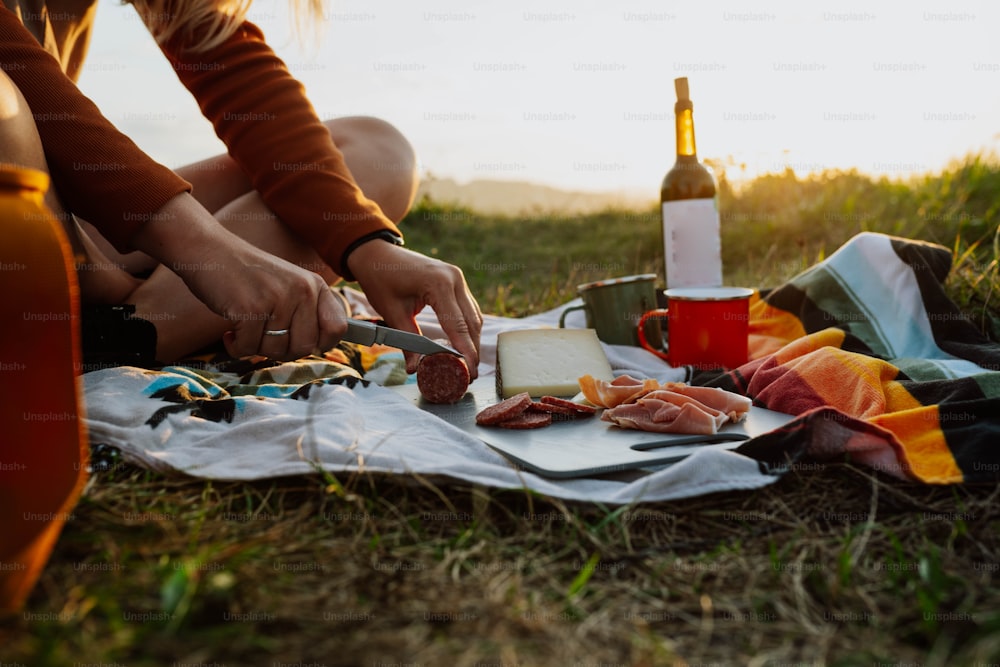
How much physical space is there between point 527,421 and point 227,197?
142 cm

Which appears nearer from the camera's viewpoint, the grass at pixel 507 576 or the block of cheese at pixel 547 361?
the grass at pixel 507 576

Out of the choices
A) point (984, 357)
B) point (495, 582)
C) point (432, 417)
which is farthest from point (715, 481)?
point (984, 357)

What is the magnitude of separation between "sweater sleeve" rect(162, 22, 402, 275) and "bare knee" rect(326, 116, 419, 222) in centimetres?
29

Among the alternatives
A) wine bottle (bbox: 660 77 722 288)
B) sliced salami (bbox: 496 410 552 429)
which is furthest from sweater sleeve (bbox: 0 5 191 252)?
wine bottle (bbox: 660 77 722 288)

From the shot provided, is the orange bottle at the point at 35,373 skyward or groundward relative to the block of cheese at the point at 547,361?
skyward

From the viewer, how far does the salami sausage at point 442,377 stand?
61.4 inches

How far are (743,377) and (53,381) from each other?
4.48 feet

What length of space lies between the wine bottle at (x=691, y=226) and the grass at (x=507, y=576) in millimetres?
1173

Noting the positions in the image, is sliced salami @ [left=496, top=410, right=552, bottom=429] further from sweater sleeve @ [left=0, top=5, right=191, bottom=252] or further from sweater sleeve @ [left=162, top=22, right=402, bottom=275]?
sweater sleeve @ [left=0, top=5, right=191, bottom=252]

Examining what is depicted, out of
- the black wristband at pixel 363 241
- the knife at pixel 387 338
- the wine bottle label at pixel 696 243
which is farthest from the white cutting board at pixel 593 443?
the wine bottle label at pixel 696 243

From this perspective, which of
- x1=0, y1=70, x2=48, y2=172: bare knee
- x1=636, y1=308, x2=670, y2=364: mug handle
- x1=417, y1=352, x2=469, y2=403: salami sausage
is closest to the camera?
x1=0, y1=70, x2=48, y2=172: bare knee

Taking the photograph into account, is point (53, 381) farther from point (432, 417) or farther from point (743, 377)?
point (743, 377)

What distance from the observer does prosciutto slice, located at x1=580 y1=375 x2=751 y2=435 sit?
4.17ft

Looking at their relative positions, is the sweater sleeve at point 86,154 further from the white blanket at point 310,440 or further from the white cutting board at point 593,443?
the white cutting board at point 593,443
